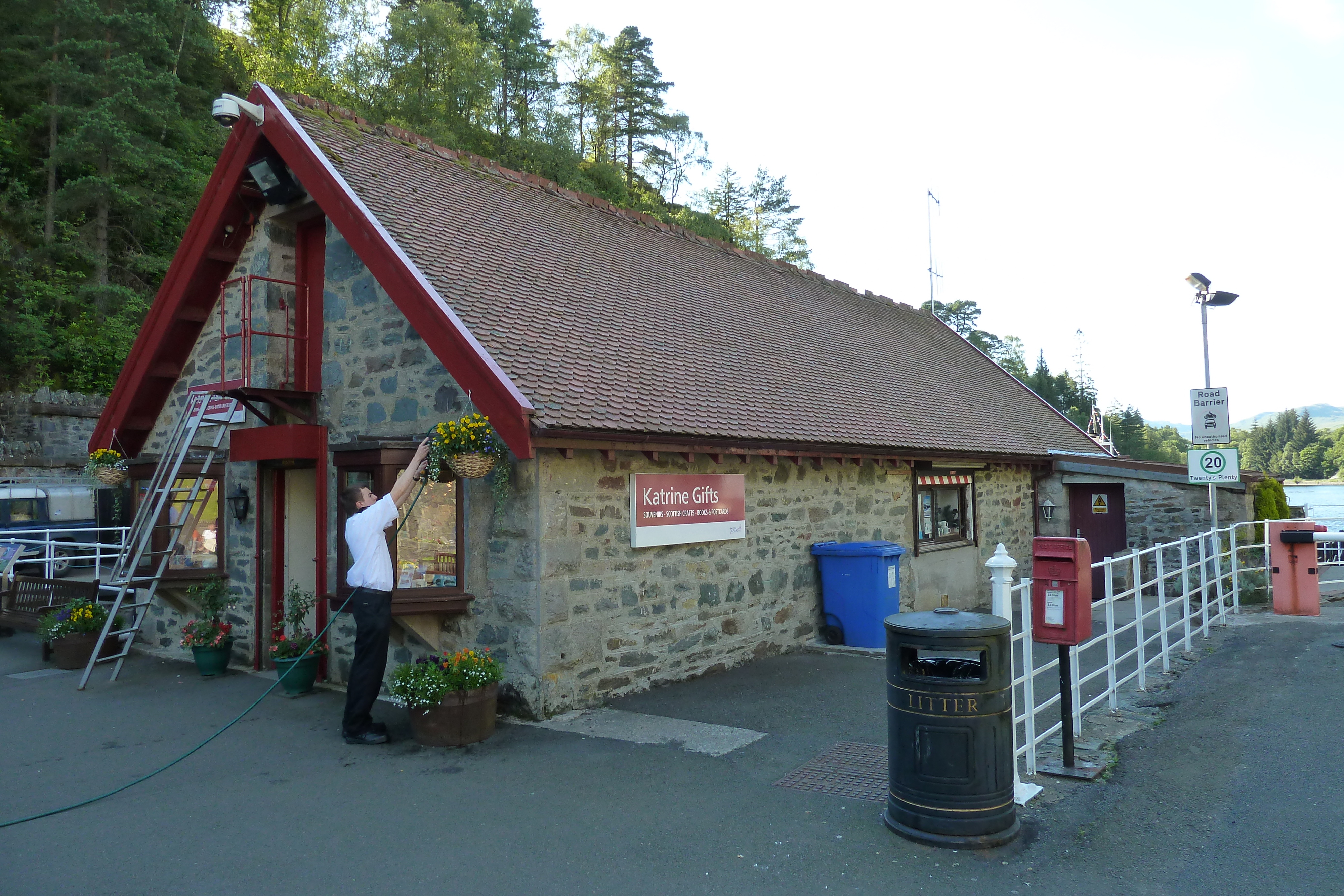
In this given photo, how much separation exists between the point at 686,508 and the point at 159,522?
22.0 ft

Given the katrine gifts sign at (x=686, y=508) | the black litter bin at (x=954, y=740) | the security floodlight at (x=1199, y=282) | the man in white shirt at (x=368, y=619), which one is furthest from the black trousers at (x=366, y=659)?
the security floodlight at (x=1199, y=282)

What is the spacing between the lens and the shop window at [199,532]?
10.4 m

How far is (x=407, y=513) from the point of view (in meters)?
7.58

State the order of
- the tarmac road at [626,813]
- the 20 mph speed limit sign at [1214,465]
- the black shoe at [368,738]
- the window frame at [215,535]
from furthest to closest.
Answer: the 20 mph speed limit sign at [1214,465]
the window frame at [215,535]
the black shoe at [368,738]
the tarmac road at [626,813]

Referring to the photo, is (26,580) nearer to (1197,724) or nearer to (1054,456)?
A: (1197,724)

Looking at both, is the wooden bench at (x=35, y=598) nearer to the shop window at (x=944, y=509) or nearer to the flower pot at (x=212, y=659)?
the flower pot at (x=212, y=659)

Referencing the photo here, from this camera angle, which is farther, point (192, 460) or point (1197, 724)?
point (192, 460)

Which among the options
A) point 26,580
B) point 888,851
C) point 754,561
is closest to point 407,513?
point 754,561

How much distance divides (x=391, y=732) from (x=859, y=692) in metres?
4.21

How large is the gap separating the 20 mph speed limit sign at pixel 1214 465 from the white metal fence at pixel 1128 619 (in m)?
0.72

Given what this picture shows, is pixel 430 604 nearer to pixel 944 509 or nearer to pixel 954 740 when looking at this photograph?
pixel 954 740

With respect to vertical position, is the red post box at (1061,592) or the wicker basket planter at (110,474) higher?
the wicker basket planter at (110,474)

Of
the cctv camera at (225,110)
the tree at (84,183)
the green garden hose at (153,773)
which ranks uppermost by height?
the tree at (84,183)

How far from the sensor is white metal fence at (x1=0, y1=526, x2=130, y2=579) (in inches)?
497
